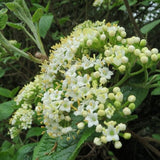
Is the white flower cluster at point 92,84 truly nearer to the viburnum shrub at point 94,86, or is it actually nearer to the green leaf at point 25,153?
the viburnum shrub at point 94,86

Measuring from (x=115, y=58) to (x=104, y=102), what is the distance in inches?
8.9

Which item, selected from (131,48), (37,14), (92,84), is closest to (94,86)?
(92,84)

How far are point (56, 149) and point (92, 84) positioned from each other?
0.35 m

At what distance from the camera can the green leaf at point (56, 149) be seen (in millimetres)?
1054

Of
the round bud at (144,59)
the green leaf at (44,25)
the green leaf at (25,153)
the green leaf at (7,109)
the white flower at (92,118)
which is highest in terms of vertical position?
the green leaf at (44,25)

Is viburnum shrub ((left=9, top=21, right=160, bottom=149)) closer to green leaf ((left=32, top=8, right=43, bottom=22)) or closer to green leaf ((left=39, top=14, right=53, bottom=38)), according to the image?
green leaf ((left=32, top=8, right=43, bottom=22))

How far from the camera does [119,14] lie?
9.81 feet

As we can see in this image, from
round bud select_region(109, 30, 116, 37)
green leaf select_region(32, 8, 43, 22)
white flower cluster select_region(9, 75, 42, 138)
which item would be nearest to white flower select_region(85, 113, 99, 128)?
round bud select_region(109, 30, 116, 37)

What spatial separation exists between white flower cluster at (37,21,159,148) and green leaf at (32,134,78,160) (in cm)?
8

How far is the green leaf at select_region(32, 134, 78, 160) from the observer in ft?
3.46

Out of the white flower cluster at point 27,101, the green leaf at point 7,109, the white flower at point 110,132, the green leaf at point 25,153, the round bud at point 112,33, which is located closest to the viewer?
the white flower at point 110,132

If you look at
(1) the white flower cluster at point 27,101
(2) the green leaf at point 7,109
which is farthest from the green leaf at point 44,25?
(2) the green leaf at point 7,109

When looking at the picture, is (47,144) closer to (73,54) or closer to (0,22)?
(73,54)

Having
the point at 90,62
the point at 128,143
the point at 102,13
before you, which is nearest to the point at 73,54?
the point at 90,62
